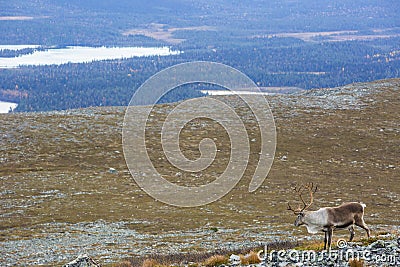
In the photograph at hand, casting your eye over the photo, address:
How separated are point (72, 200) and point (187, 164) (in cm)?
1385

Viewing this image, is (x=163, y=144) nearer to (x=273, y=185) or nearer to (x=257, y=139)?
(x=257, y=139)

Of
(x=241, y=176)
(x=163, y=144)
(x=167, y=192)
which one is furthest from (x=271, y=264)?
(x=163, y=144)

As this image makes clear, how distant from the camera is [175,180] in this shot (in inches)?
1934

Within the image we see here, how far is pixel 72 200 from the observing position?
43125 mm

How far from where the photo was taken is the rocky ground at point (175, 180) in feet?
107

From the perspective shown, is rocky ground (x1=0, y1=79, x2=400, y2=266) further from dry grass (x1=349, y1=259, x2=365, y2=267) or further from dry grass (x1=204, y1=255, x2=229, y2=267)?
dry grass (x1=204, y1=255, x2=229, y2=267)
